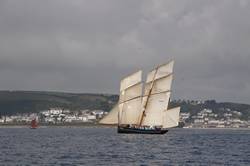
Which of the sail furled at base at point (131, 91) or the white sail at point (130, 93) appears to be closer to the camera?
the sail furled at base at point (131, 91)

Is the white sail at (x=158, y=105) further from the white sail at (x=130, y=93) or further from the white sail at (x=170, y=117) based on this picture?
the white sail at (x=130, y=93)

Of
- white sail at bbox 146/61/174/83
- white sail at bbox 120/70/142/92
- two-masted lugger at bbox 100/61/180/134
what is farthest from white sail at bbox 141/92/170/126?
white sail at bbox 120/70/142/92

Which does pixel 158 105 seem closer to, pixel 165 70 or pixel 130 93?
pixel 130 93

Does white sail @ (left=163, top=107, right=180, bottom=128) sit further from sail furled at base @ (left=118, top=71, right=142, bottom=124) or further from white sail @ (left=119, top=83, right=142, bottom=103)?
white sail @ (left=119, top=83, right=142, bottom=103)

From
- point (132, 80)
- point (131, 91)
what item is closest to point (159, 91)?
point (131, 91)

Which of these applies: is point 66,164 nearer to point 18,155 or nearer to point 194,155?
point 18,155

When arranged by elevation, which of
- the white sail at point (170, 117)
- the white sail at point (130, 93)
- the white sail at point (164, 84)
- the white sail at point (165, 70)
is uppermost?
the white sail at point (165, 70)

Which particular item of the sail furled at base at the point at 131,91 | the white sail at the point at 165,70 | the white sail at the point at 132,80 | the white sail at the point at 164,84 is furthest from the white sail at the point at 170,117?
the white sail at the point at 132,80

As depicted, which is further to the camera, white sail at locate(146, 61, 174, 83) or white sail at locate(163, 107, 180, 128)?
white sail at locate(146, 61, 174, 83)

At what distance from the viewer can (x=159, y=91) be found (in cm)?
19662

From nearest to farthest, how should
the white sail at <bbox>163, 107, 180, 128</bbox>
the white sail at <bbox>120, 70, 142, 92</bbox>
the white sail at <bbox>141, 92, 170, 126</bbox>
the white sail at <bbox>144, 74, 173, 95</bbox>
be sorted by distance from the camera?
the white sail at <bbox>163, 107, 180, 128</bbox>
the white sail at <bbox>141, 92, 170, 126</bbox>
the white sail at <bbox>144, 74, 173, 95</bbox>
the white sail at <bbox>120, 70, 142, 92</bbox>

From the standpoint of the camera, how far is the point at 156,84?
19675cm

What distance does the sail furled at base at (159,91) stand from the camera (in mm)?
195250

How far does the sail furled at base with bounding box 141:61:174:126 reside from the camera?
19525 cm
